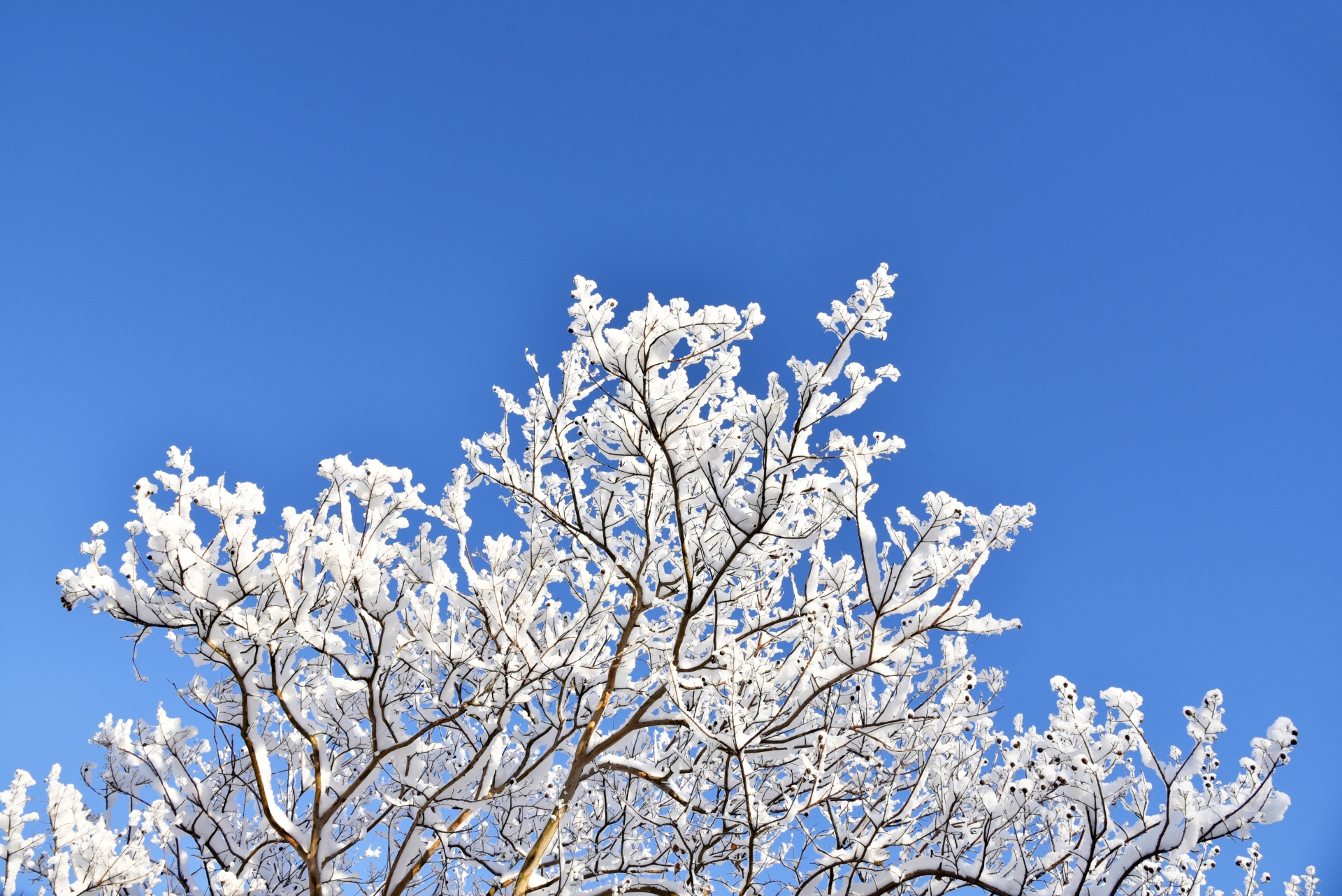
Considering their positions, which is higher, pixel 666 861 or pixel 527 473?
pixel 527 473

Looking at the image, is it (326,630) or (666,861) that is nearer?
(326,630)

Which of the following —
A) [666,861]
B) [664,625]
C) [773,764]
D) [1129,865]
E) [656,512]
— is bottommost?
[1129,865]

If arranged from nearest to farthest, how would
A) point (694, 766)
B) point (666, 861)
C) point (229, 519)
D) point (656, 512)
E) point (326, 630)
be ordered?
point (229, 519), point (326, 630), point (656, 512), point (694, 766), point (666, 861)

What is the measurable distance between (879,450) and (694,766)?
245cm

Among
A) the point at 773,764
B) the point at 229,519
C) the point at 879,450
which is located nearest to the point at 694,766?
the point at 773,764

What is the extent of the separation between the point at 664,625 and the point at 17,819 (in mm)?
3334

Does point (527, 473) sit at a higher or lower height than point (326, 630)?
higher

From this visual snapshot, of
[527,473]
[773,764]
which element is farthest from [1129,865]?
[527,473]

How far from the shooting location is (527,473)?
4199mm

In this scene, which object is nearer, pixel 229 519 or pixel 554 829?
pixel 229 519

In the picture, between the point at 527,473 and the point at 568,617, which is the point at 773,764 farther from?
the point at 527,473

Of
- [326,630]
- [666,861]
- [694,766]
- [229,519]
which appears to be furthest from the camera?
[666,861]

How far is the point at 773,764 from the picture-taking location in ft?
14.1

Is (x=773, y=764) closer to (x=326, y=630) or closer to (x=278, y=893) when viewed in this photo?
(x=326, y=630)
